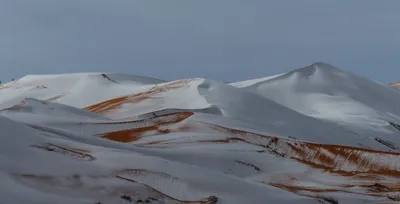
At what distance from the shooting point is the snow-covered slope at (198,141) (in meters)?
7.42

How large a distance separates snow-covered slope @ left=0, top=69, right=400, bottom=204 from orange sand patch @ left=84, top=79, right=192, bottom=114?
6cm

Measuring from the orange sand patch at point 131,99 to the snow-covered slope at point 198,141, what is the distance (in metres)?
0.06

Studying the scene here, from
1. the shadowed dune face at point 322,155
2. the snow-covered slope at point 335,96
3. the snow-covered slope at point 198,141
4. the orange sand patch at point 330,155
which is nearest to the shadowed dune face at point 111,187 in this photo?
the snow-covered slope at point 198,141

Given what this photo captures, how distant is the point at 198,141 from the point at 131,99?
7.10m

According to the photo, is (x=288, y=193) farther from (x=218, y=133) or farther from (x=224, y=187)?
(x=218, y=133)

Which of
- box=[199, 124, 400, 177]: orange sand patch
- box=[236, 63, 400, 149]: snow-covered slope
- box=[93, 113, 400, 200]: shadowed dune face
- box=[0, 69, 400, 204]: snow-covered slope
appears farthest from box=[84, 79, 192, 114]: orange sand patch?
box=[199, 124, 400, 177]: orange sand patch

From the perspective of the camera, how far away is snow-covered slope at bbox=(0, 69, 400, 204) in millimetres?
7422

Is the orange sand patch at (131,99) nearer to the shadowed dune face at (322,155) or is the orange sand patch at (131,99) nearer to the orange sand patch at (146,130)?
the orange sand patch at (146,130)

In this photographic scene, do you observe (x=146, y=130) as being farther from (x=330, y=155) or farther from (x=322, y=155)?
(x=330, y=155)

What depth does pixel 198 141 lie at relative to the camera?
1202 cm

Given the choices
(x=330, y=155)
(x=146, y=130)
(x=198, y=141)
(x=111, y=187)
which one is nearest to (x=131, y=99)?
(x=146, y=130)

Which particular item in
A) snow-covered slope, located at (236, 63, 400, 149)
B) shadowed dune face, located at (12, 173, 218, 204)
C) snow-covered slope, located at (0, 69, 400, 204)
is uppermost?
snow-covered slope, located at (236, 63, 400, 149)

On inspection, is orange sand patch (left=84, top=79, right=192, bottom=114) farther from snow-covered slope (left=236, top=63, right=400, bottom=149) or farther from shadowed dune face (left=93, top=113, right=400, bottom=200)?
shadowed dune face (left=93, top=113, right=400, bottom=200)

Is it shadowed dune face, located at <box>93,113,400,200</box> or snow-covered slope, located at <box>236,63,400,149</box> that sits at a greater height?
snow-covered slope, located at <box>236,63,400,149</box>
